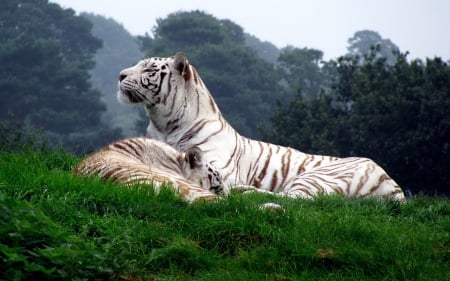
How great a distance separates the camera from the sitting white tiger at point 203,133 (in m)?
9.74

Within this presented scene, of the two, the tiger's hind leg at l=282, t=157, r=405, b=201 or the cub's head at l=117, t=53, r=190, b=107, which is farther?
the cub's head at l=117, t=53, r=190, b=107

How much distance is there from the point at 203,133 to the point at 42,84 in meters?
37.9

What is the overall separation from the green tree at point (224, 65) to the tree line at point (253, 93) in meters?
0.06

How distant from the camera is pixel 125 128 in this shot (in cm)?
5994

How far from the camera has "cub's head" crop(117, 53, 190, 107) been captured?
10.1m

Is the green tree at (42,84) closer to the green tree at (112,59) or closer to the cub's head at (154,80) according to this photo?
the green tree at (112,59)

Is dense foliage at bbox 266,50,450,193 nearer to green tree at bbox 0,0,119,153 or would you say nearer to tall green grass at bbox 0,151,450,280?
green tree at bbox 0,0,119,153

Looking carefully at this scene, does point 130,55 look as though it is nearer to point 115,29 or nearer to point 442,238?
point 115,29

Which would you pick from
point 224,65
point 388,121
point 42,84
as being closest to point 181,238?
point 388,121

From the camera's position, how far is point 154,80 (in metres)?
10.1

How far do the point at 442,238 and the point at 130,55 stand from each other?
260 ft

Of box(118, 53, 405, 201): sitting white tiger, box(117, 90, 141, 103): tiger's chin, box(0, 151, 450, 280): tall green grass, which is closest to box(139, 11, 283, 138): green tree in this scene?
box(118, 53, 405, 201): sitting white tiger

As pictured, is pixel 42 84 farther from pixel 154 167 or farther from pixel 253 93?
pixel 154 167

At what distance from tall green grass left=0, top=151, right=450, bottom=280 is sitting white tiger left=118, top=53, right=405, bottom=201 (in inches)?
103
